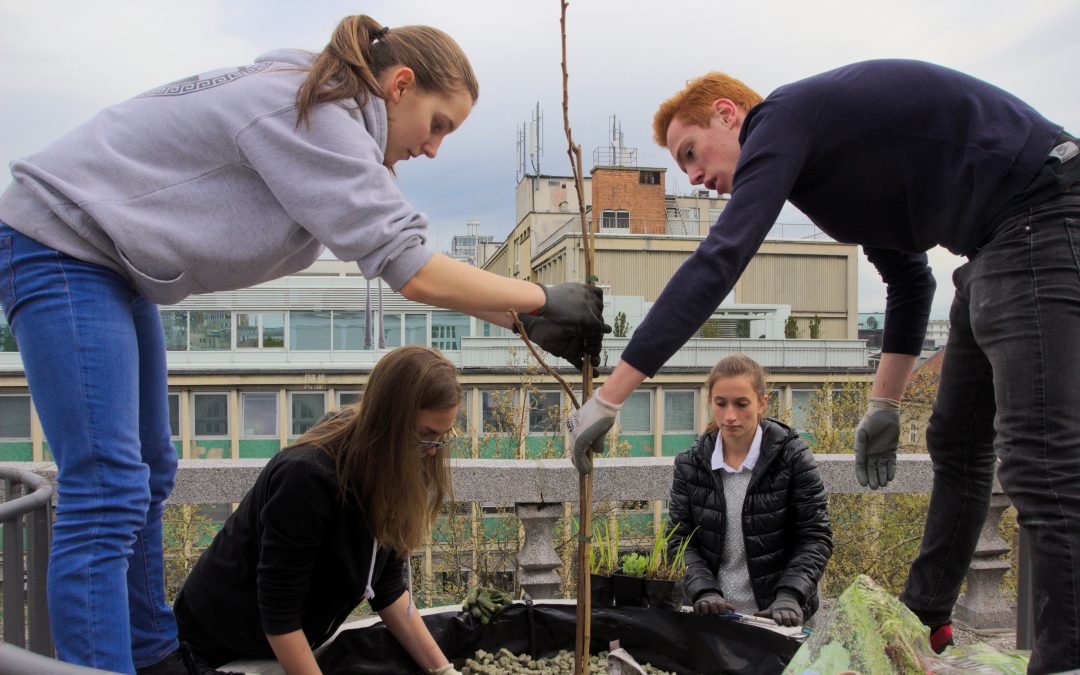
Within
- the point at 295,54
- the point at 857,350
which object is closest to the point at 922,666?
the point at 295,54

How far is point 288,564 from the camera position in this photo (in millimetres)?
1821

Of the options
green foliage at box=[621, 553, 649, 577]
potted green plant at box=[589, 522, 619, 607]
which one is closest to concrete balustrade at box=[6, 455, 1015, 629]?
potted green plant at box=[589, 522, 619, 607]

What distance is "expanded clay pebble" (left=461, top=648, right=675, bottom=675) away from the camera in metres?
2.17

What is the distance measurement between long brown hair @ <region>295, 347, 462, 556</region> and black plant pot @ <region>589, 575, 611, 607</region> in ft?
2.42

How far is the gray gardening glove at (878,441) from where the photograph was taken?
2.16 meters

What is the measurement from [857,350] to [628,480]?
25.5 m

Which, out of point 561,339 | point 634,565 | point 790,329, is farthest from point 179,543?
point 790,329

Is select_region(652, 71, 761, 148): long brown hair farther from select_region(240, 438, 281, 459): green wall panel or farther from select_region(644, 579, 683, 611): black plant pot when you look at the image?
select_region(240, 438, 281, 459): green wall panel

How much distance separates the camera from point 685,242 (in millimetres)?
35000

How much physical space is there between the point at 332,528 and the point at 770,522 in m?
1.53

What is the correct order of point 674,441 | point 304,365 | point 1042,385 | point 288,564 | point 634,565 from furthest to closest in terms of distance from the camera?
point 304,365 < point 674,441 < point 634,565 < point 288,564 < point 1042,385

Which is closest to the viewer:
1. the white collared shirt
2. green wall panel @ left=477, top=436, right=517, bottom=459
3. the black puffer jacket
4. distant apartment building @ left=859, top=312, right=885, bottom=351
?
the black puffer jacket

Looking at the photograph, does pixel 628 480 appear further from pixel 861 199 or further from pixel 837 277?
pixel 837 277

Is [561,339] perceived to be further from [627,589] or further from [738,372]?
[738,372]
